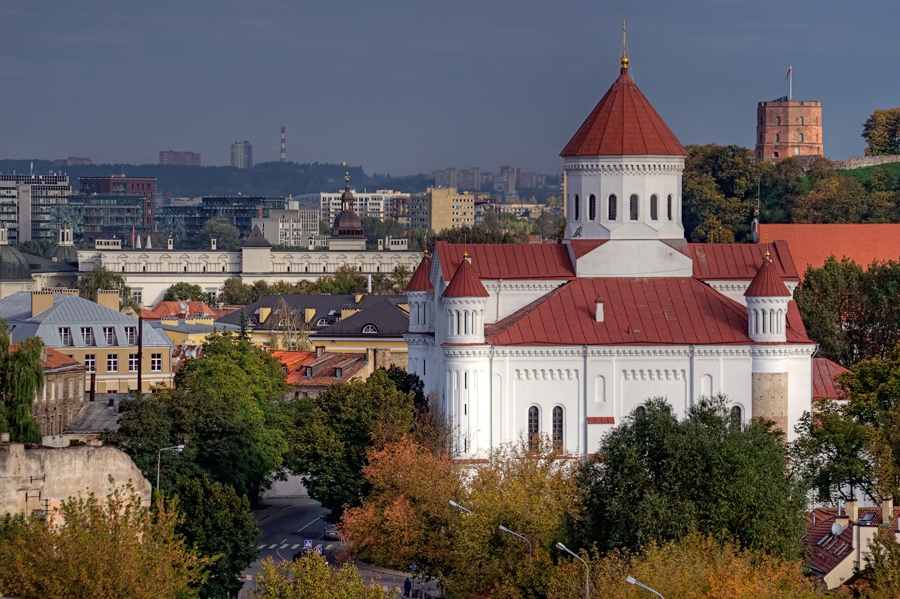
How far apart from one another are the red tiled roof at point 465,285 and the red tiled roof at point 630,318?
166 centimetres

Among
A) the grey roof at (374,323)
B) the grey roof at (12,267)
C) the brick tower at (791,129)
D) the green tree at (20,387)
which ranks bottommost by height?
the green tree at (20,387)

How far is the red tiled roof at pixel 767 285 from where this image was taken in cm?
6844

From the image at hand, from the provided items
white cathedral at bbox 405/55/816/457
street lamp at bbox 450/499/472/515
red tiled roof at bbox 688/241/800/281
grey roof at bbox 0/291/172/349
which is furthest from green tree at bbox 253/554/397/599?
grey roof at bbox 0/291/172/349

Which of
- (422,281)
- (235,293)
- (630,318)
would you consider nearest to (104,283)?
(235,293)

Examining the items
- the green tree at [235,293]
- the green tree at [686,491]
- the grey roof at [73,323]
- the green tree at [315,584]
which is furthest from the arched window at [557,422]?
the green tree at [235,293]

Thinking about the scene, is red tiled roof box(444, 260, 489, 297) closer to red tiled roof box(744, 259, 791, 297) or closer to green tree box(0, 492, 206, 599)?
red tiled roof box(744, 259, 791, 297)

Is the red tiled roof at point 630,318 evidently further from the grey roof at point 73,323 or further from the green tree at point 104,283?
the green tree at point 104,283

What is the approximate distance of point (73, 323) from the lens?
90.1m

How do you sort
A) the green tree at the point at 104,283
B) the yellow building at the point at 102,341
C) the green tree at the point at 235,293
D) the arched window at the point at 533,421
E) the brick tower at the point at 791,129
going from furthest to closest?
1. the green tree at the point at 235,293
2. the green tree at the point at 104,283
3. the brick tower at the point at 791,129
4. the yellow building at the point at 102,341
5. the arched window at the point at 533,421

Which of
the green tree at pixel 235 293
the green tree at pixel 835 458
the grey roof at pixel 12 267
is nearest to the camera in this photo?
the green tree at pixel 835 458

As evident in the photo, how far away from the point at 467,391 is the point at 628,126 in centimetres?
1206

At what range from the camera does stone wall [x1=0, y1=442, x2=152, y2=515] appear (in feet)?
158

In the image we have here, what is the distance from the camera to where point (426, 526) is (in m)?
57.3

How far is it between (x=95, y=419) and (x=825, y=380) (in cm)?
2598
